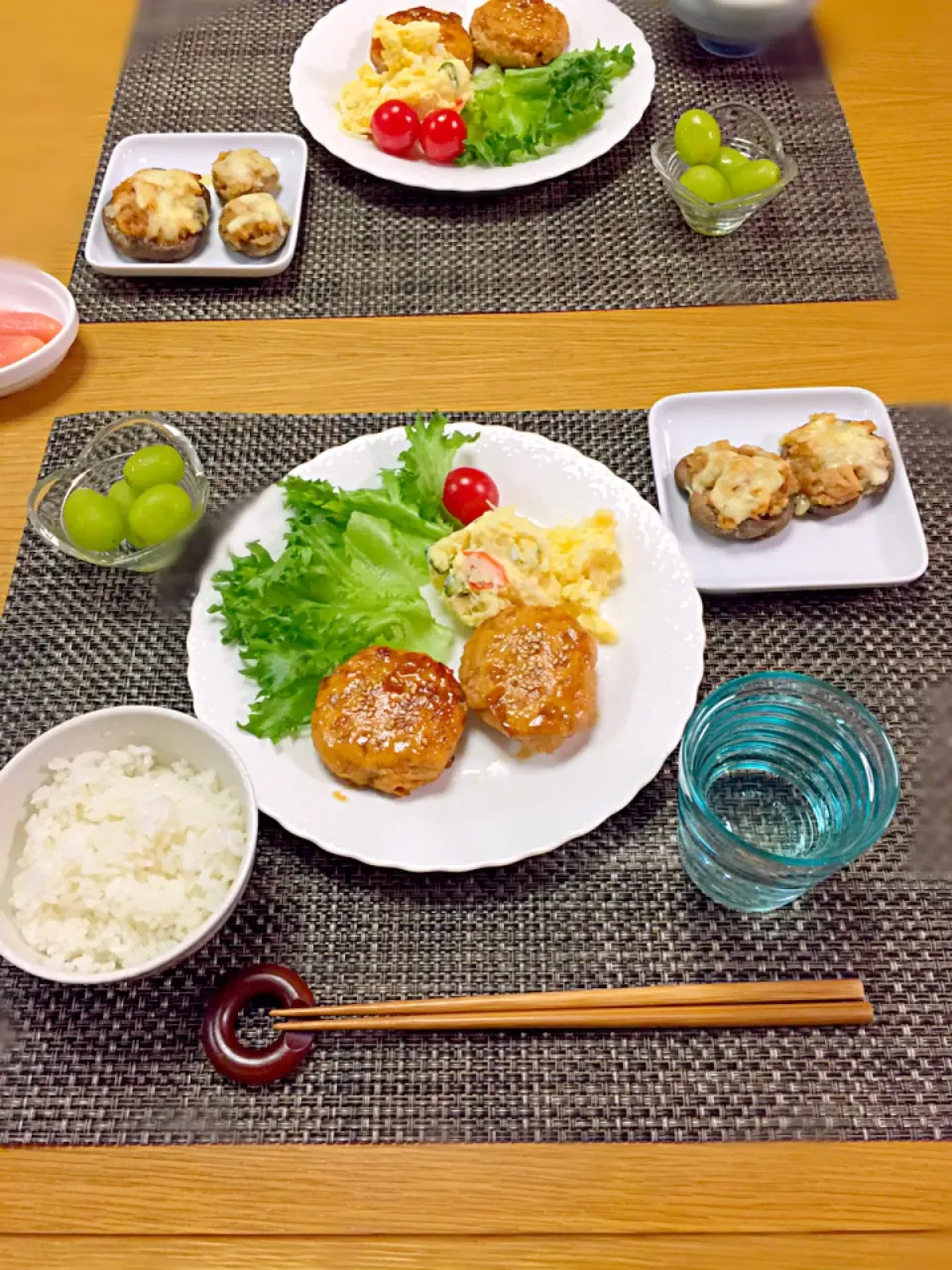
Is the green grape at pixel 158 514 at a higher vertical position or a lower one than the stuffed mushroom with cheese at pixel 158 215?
lower

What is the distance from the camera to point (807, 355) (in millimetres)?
2176

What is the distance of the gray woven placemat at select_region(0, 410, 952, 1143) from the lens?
1360 mm

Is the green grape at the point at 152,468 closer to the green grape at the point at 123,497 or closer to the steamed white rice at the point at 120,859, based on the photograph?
the green grape at the point at 123,497

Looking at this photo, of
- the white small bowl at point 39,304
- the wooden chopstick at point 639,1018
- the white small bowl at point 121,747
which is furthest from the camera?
the white small bowl at point 39,304

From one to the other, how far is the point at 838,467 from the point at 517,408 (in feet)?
2.31

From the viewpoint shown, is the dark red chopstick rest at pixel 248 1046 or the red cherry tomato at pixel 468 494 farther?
the red cherry tomato at pixel 468 494

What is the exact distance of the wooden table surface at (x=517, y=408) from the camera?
1292 millimetres

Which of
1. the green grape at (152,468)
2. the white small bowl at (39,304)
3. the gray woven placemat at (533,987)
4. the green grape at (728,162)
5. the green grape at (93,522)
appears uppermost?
the green grape at (728,162)

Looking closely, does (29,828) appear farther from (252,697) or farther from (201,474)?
(201,474)

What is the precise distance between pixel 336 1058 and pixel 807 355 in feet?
6.02

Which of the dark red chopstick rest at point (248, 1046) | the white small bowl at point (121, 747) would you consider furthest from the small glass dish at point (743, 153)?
the dark red chopstick rest at point (248, 1046)

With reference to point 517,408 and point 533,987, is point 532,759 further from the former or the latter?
point 517,408

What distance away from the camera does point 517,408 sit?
207 cm

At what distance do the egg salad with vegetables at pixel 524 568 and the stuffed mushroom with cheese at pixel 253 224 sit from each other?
104 centimetres
